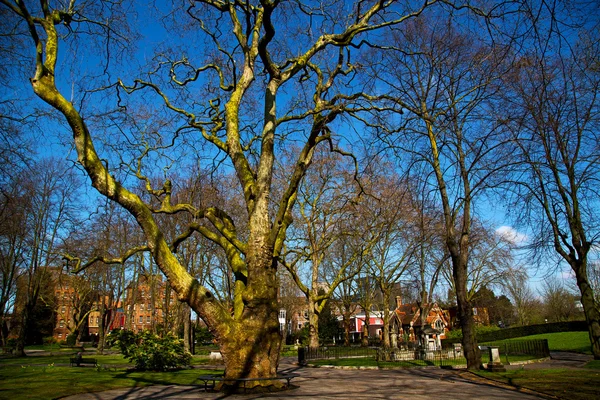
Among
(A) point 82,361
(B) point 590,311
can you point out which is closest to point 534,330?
(B) point 590,311

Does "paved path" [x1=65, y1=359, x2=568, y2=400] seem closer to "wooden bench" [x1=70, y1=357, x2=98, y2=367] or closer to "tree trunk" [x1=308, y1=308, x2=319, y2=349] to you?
"wooden bench" [x1=70, y1=357, x2=98, y2=367]

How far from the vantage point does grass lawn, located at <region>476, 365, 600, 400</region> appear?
8911 millimetres

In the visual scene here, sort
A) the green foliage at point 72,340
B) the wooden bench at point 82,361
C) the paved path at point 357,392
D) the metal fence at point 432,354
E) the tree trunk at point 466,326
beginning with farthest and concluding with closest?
the green foliage at point 72,340, the metal fence at point 432,354, the wooden bench at point 82,361, the tree trunk at point 466,326, the paved path at point 357,392

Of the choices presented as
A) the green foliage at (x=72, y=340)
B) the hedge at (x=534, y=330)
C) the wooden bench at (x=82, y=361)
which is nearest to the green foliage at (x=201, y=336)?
the green foliage at (x=72, y=340)

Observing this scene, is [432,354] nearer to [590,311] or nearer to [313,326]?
[313,326]

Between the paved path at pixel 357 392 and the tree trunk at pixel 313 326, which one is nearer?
the paved path at pixel 357 392

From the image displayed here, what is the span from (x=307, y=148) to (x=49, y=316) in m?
61.7

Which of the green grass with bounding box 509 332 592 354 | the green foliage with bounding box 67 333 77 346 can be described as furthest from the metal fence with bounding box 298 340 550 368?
the green foliage with bounding box 67 333 77 346

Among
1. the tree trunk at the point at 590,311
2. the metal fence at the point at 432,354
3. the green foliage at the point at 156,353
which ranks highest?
the tree trunk at the point at 590,311

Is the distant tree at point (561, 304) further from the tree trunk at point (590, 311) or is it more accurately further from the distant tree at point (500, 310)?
the tree trunk at point (590, 311)

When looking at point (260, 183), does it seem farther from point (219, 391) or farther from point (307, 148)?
point (219, 391)

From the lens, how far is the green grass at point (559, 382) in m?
8.92

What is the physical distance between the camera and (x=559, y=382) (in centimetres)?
1063

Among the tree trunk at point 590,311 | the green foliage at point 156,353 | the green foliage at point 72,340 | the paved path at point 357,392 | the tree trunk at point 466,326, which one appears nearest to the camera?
the paved path at point 357,392
